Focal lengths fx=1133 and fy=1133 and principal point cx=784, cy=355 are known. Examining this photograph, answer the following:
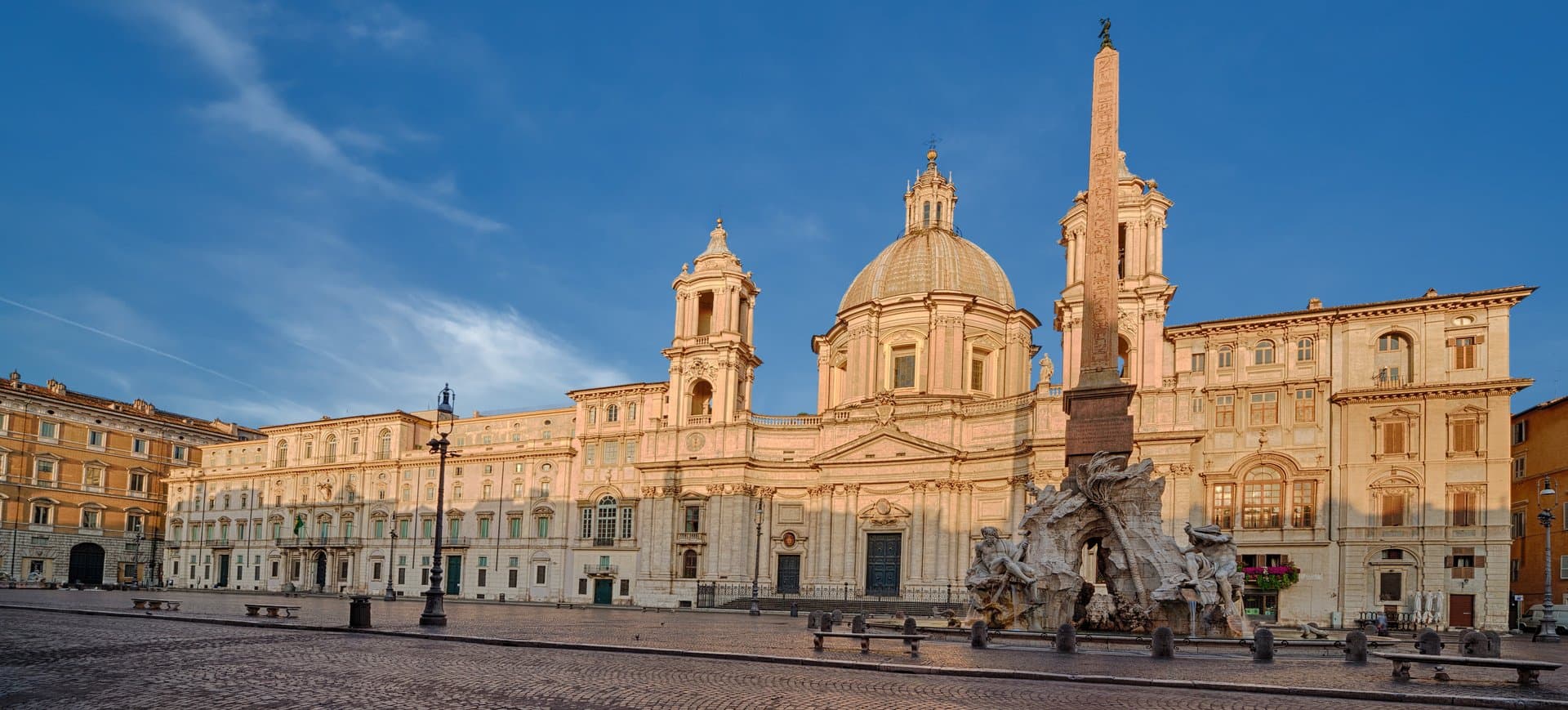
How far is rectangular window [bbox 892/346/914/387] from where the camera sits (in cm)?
6331

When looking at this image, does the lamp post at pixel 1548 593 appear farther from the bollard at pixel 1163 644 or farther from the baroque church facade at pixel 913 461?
the bollard at pixel 1163 644

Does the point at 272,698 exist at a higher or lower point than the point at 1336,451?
lower

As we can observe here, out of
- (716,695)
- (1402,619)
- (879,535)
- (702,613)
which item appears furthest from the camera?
(879,535)

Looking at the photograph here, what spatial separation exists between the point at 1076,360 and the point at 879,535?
14860 millimetres

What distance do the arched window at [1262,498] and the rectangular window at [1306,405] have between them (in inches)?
100

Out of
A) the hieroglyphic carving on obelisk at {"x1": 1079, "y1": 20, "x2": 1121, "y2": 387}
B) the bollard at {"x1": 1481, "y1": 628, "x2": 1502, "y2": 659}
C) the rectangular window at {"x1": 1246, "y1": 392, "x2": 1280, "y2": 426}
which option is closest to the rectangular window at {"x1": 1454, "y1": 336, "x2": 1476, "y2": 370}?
the rectangular window at {"x1": 1246, "y1": 392, "x2": 1280, "y2": 426}

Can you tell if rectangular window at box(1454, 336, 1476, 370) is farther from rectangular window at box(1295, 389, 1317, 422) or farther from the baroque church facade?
rectangular window at box(1295, 389, 1317, 422)

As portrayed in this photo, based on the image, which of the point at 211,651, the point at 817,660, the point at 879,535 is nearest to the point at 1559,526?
the point at 879,535

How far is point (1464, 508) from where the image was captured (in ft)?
146

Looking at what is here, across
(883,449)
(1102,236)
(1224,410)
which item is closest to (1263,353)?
(1224,410)

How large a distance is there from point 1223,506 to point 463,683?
134 ft

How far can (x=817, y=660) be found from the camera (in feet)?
63.7

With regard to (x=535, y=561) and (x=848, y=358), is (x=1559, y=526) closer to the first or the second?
(x=848, y=358)

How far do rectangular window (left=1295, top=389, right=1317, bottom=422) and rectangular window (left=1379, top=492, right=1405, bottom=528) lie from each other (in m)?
4.13
